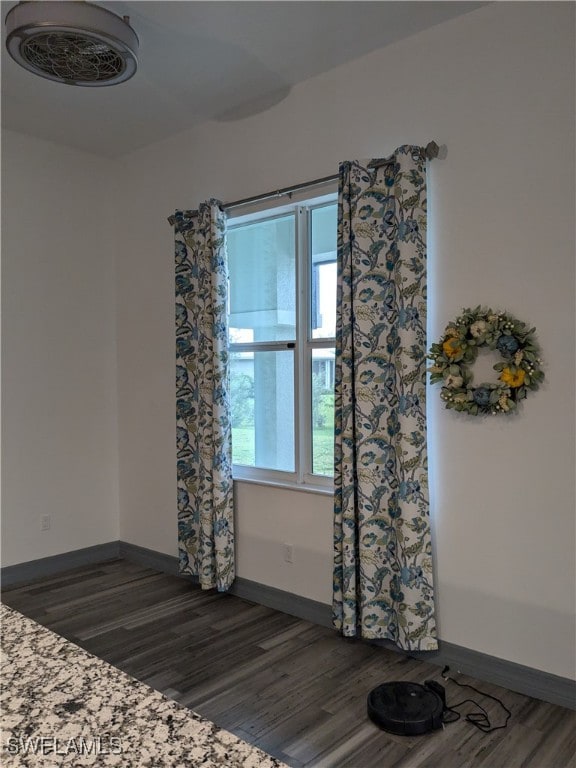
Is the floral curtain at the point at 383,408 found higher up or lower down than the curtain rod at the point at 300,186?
lower down

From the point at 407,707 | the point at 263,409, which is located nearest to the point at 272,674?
the point at 407,707

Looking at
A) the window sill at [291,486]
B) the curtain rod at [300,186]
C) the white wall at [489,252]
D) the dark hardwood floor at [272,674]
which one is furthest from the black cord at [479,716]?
the curtain rod at [300,186]

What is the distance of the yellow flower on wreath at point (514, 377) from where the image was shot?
2.49m

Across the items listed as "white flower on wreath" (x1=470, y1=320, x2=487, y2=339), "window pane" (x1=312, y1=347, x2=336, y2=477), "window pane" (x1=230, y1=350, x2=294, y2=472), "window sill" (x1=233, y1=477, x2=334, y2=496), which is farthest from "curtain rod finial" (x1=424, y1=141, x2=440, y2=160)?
"window sill" (x1=233, y1=477, x2=334, y2=496)

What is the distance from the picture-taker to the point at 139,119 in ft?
12.5

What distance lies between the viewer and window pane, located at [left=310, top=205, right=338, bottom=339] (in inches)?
132

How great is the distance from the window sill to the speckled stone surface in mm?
2381

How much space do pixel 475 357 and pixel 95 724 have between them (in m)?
2.24

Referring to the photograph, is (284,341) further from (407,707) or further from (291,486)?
(407,707)

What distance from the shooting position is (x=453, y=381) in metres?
2.66

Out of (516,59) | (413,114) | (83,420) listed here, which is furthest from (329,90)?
(83,420)

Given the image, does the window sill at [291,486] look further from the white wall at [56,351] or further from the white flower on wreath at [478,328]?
the white wall at [56,351]

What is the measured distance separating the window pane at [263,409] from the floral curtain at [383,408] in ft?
1.98

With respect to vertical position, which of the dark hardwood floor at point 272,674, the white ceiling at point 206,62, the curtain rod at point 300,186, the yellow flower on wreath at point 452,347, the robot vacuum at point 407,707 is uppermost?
the white ceiling at point 206,62
